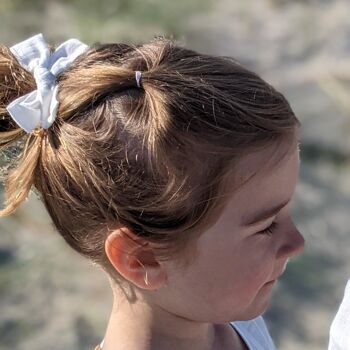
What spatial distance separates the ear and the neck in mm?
46

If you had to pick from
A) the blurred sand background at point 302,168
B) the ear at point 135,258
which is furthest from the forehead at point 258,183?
the blurred sand background at point 302,168

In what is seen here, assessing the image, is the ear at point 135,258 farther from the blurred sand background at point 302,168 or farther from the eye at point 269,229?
the blurred sand background at point 302,168

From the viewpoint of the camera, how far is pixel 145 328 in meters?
1.18

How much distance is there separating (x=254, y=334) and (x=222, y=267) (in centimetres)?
24

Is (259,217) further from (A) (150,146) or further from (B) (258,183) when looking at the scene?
(A) (150,146)

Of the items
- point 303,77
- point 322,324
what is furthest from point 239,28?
point 322,324

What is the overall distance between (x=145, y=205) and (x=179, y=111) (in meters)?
0.12

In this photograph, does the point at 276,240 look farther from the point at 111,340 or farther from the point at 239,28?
the point at 239,28

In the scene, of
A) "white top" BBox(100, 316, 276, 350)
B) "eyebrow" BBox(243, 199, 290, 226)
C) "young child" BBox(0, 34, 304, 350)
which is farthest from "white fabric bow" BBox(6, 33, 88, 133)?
"white top" BBox(100, 316, 276, 350)

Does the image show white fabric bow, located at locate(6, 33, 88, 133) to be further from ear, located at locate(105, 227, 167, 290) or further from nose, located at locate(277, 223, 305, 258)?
nose, located at locate(277, 223, 305, 258)

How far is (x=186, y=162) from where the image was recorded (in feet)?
3.63

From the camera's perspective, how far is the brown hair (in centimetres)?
110

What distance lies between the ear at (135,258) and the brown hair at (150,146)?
1cm

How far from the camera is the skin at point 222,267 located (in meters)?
1.12
